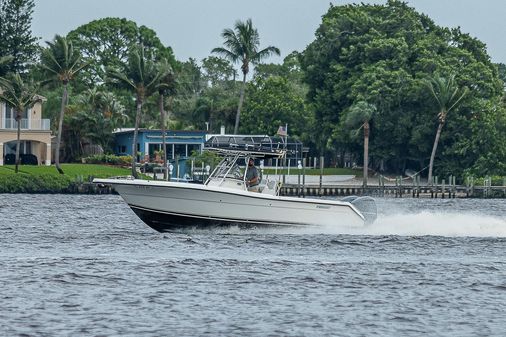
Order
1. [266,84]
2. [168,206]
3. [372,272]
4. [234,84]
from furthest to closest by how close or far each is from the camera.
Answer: [234,84] → [266,84] → [168,206] → [372,272]

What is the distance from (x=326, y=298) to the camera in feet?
96.9

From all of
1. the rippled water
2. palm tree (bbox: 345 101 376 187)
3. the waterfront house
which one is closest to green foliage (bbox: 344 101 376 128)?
palm tree (bbox: 345 101 376 187)

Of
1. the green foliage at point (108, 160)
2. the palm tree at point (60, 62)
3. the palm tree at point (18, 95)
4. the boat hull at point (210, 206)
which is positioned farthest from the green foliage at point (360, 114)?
the boat hull at point (210, 206)

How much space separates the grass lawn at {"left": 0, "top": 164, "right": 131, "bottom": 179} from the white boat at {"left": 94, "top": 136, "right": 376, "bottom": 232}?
4770 centimetres

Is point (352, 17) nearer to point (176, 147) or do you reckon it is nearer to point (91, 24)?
point (176, 147)

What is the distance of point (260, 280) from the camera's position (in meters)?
32.3

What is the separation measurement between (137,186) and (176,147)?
73.5 m

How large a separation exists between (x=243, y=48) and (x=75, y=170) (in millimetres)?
29223

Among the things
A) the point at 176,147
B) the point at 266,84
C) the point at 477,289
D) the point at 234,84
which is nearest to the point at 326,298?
the point at 477,289

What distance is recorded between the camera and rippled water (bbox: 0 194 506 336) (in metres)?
26.1

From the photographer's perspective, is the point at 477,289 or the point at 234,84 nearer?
the point at 477,289

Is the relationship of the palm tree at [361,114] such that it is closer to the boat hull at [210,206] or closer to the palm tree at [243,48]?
the palm tree at [243,48]

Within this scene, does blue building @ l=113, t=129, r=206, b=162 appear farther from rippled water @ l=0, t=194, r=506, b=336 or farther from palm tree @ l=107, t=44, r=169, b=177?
rippled water @ l=0, t=194, r=506, b=336

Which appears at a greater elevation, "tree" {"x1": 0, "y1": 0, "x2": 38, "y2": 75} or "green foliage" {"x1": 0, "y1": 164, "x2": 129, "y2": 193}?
"tree" {"x1": 0, "y1": 0, "x2": 38, "y2": 75}
